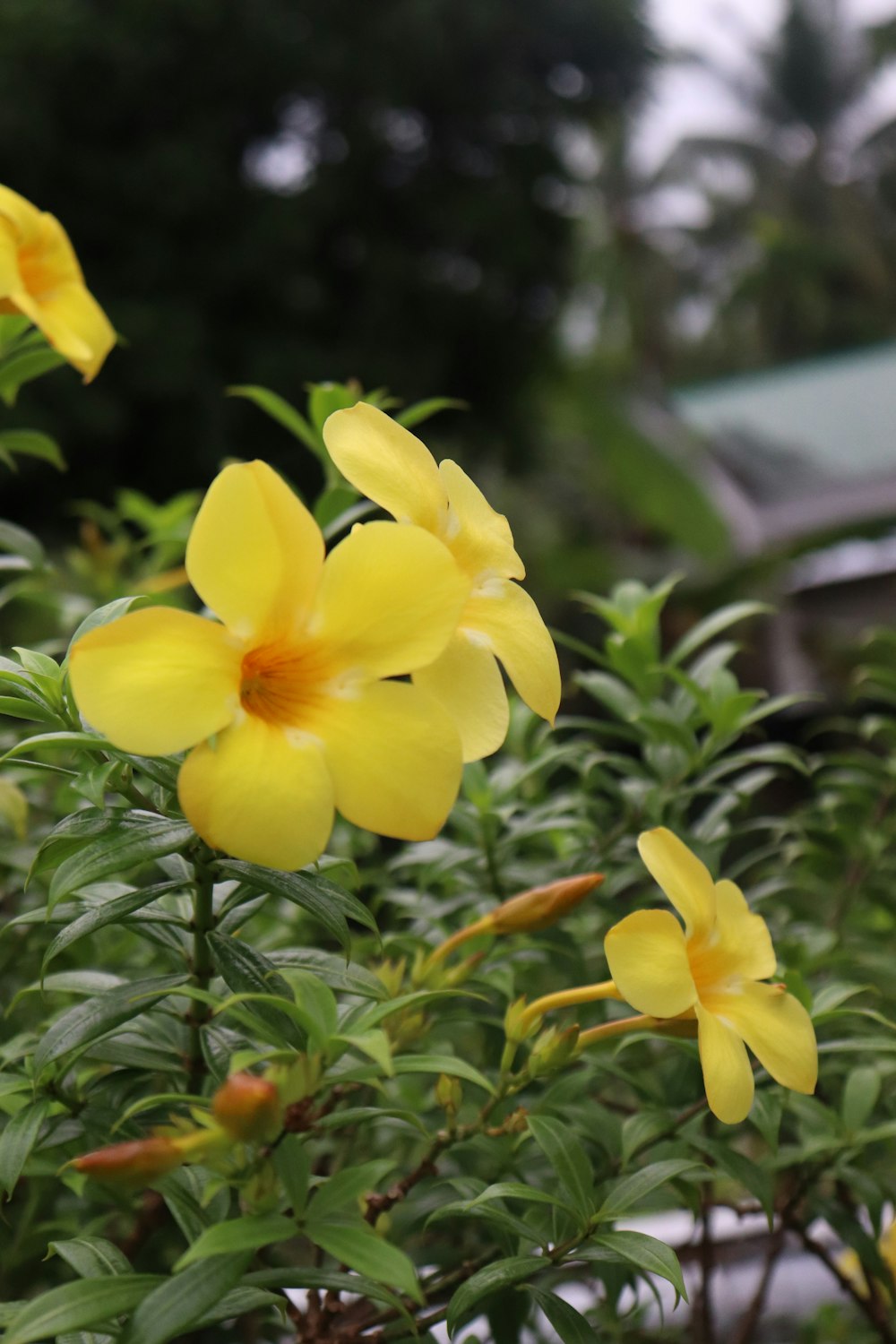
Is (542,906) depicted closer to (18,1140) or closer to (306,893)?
(306,893)

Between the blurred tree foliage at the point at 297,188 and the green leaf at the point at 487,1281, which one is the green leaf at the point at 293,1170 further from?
the blurred tree foliage at the point at 297,188

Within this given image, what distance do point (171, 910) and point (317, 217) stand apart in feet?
23.9

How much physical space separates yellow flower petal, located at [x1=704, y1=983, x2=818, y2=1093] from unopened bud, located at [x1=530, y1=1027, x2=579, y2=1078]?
7cm

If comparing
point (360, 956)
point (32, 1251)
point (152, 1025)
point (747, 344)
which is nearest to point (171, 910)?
point (152, 1025)

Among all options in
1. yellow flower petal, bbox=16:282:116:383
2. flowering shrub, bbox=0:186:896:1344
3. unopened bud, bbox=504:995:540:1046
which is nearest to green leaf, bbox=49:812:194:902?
flowering shrub, bbox=0:186:896:1344

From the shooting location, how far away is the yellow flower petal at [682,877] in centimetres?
52

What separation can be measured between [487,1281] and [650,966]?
15 centimetres

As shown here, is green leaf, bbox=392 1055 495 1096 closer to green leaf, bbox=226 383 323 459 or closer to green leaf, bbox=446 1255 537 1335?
green leaf, bbox=446 1255 537 1335

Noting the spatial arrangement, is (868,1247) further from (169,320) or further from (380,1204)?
(169,320)

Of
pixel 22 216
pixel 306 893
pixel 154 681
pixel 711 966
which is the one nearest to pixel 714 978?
pixel 711 966

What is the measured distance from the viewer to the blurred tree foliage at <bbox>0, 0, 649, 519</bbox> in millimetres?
6484

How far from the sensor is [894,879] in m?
1.00

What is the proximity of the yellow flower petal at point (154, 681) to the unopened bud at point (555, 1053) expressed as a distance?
0.25 metres

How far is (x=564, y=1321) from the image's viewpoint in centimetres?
53
